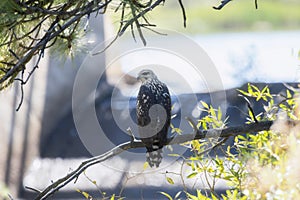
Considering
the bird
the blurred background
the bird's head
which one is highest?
the bird's head

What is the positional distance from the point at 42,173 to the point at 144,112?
1.34 metres

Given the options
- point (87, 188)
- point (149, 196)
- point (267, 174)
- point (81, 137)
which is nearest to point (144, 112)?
point (149, 196)

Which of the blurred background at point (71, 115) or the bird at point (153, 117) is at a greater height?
the bird at point (153, 117)

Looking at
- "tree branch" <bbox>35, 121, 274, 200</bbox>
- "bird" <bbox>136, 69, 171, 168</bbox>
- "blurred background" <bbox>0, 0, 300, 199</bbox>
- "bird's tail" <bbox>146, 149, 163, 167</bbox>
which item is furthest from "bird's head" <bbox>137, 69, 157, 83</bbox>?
"tree branch" <bbox>35, 121, 274, 200</bbox>

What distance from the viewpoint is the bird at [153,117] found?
2.39m

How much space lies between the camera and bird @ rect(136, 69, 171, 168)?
7.85 ft

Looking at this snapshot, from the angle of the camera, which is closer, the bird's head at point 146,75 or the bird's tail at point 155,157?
the bird's tail at point 155,157

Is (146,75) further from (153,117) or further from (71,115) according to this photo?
(71,115)

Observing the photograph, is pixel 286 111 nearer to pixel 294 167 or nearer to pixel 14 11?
pixel 294 167

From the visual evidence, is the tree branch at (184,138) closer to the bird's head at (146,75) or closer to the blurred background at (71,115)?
the bird's head at (146,75)

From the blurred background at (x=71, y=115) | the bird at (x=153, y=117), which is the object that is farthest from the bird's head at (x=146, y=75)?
the blurred background at (x=71, y=115)

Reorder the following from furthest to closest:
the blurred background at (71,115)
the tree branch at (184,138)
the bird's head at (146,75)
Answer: the blurred background at (71,115)
the bird's head at (146,75)
the tree branch at (184,138)

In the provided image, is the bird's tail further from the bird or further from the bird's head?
the bird's head

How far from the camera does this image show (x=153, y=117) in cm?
250
